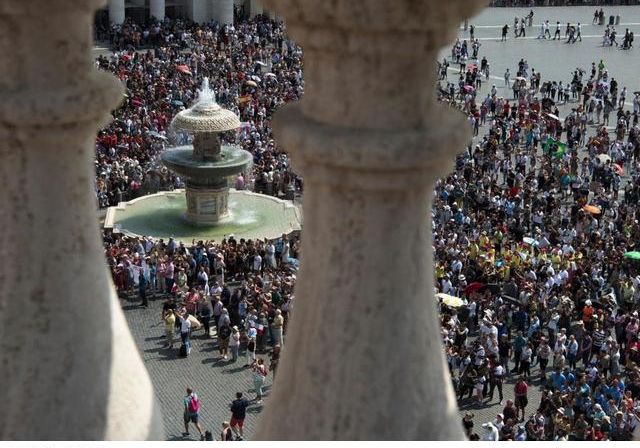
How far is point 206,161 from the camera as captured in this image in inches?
939

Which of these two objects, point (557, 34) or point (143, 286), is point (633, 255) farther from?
point (557, 34)

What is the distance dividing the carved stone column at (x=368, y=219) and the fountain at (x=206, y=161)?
67.1 ft

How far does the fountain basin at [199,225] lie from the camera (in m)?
24.0

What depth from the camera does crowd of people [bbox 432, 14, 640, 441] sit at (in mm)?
14844

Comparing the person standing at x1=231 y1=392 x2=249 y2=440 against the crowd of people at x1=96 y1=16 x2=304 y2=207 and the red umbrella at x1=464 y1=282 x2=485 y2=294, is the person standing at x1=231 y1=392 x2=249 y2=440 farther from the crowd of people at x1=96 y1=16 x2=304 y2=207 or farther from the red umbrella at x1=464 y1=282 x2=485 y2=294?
the crowd of people at x1=96 y1=16 x2=304 y2=207

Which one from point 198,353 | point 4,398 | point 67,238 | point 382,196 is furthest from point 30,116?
point 198,353

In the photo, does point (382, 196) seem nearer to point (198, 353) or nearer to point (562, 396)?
A: point (562, 396)

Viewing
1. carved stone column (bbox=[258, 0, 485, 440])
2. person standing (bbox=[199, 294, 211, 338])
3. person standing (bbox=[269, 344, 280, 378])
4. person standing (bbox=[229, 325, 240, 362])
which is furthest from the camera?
person standing (bbox=[199, 294, 211, 338])

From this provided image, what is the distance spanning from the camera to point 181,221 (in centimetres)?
2483

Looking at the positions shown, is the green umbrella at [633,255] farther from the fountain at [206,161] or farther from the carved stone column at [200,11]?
the carved stone column at [200,11]

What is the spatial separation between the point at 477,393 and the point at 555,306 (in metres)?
3.08

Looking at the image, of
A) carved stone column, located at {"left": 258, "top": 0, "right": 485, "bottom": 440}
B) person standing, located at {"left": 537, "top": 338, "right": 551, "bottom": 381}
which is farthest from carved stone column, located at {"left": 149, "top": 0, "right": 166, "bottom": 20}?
carved stone column, located at {"left": 258, "top": 0, "right": 485, "bottom": 440}

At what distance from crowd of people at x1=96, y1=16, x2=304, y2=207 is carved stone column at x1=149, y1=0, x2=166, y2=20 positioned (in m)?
2.51

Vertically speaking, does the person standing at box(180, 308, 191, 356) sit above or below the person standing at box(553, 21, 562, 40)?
below
